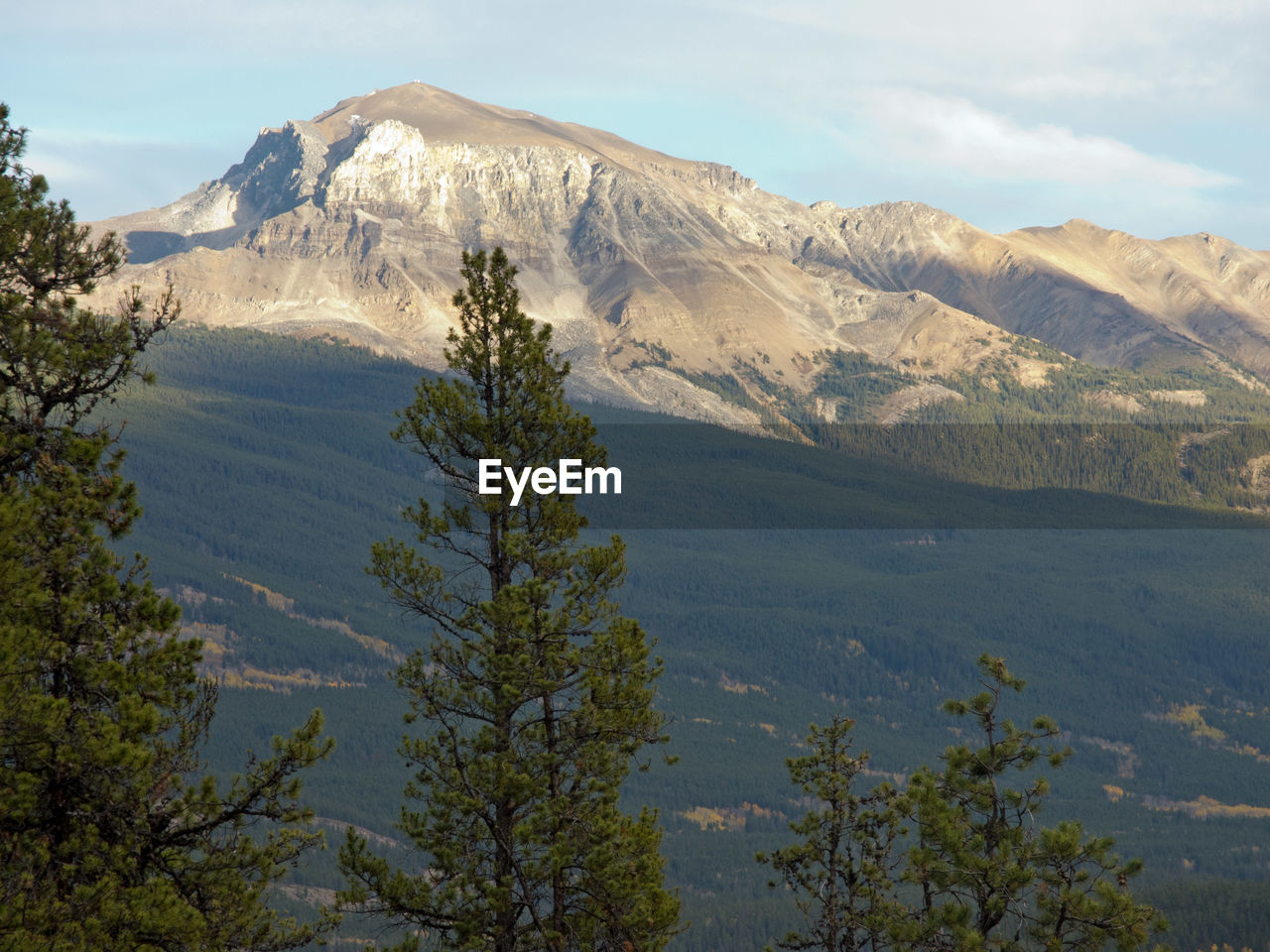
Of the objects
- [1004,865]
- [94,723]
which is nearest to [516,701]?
[94,723]

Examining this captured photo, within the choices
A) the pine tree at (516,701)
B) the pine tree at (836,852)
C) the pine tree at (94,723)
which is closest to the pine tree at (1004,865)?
the pine tree at (836,852)

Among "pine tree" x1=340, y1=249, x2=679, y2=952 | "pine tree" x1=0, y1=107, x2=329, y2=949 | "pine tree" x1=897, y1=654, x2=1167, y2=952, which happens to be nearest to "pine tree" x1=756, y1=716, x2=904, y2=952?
"pine tree" x1=340, y1=249, x2=679, y2=952

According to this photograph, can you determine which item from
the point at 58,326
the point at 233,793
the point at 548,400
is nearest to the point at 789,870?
the point at 548,400

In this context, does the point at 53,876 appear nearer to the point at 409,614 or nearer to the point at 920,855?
the point at 409,614

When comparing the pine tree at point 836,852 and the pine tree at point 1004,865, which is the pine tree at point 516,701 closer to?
the pine tree at point 836,852

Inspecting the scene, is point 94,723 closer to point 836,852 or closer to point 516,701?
point 516,701
